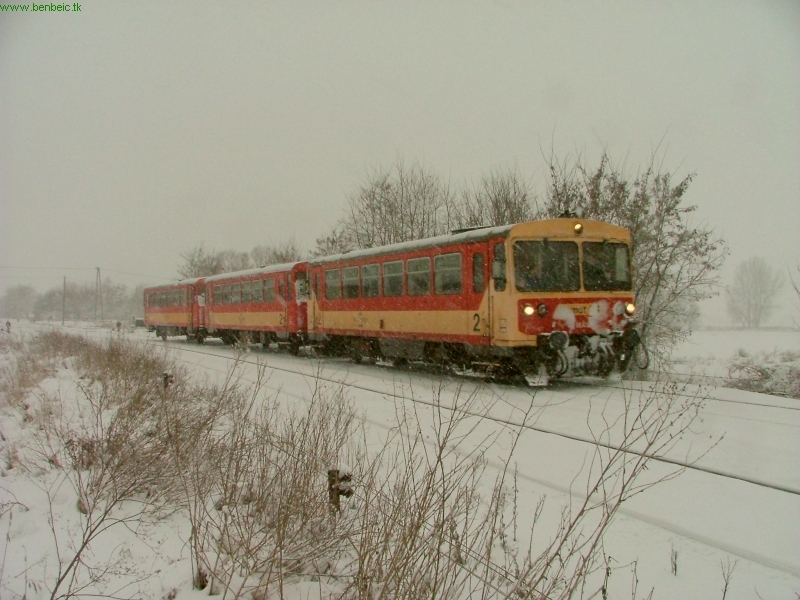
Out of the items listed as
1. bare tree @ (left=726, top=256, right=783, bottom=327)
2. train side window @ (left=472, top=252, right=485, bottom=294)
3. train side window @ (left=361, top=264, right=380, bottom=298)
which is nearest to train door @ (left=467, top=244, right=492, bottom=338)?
train side window @ (left=472, top=252, right=485, bottom=294)

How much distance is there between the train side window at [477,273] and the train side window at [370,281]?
3386 mm

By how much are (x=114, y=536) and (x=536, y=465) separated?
12.1ft

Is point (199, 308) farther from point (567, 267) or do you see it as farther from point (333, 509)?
point (333, 509)

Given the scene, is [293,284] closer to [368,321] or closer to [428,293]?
[368,321]

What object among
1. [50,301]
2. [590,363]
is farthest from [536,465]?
[50,301]

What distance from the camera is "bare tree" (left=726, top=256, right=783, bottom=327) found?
46.0 m

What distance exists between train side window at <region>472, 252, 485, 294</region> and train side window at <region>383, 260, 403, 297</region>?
2.41 metres

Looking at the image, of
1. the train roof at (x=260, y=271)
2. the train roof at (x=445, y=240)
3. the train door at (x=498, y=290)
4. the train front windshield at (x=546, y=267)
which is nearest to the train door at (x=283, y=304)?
→ the train roof at (x=260, y=271)

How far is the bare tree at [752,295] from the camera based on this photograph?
151ft

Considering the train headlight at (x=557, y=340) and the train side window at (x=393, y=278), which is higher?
the train side window at (x=393, y=278)

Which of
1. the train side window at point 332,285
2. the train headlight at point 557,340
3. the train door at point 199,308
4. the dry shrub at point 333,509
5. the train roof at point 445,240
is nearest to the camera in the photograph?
the dry shrub at point 333,509

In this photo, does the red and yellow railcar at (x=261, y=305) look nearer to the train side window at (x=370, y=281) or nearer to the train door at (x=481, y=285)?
the train side window at (x=370, y=281)

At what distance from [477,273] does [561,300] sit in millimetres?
1547

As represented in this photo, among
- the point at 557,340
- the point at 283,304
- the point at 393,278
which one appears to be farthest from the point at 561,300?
the point at 283,304
